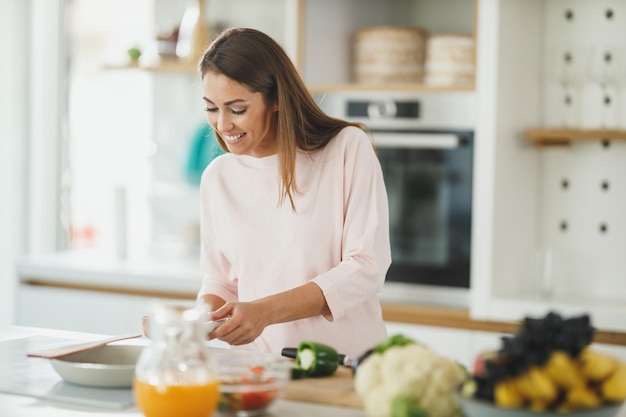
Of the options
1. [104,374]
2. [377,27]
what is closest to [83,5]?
[377,27]

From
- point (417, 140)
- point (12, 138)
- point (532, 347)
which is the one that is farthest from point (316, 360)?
point (12, 138)

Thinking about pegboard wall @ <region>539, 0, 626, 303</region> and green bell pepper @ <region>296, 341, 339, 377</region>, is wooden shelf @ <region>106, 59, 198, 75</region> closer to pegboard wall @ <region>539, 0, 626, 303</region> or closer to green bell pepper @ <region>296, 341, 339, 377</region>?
pegboard wall @ <region>539, 0, 626, 303</region>

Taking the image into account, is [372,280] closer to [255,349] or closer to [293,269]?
[293,269]

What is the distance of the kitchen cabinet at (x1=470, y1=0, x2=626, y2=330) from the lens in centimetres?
321

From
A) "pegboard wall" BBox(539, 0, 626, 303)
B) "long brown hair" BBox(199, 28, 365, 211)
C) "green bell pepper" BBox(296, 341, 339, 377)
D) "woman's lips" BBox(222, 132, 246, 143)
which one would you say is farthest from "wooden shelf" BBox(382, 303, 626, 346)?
"green bell pepper" BBox(296, 341, 339, 377)

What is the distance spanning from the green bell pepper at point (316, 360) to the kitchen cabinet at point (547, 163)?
1.57m

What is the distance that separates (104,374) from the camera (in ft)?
5.29

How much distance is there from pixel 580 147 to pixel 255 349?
1714 millimetres

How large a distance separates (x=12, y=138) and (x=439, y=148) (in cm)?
194

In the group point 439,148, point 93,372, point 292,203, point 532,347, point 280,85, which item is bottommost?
point 93,372

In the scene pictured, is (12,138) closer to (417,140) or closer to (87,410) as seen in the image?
(417,140)

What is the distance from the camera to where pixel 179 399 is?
1.33 meters

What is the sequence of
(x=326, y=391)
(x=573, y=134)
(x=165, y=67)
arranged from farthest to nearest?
1. (x=165, y=67)
2. (x=573, y=134)
3. (x=326, y=391)

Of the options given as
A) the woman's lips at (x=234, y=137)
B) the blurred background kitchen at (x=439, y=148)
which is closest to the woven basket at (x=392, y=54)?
the blurred background kitchen at (x=439, y=148)
